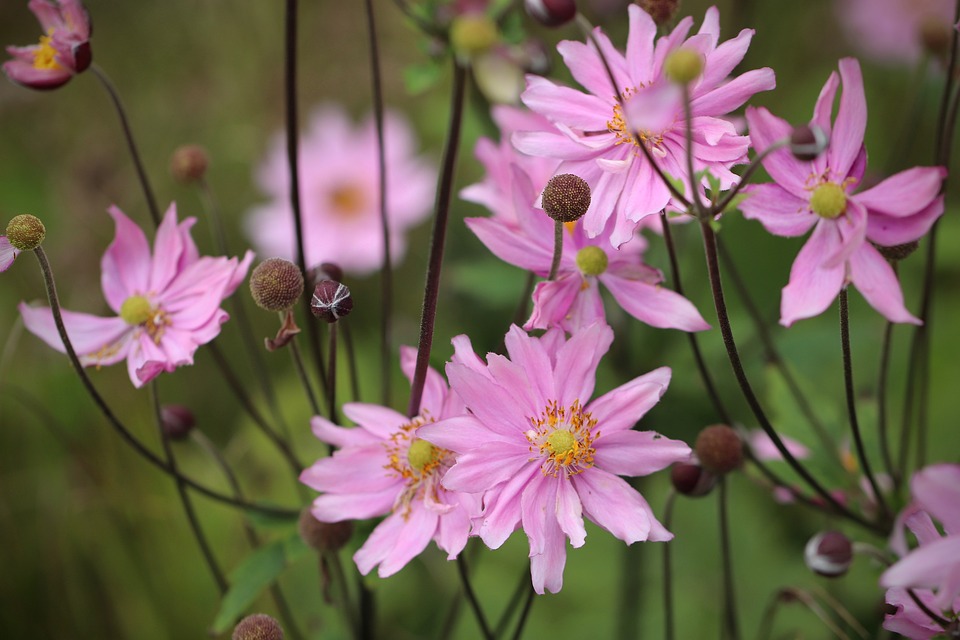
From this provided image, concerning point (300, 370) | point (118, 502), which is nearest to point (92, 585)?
point (118, 502)

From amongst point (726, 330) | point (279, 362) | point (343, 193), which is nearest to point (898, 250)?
point (726, 330)

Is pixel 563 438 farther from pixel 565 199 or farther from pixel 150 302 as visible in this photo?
pixel 150 302

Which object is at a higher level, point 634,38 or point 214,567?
point 634,38

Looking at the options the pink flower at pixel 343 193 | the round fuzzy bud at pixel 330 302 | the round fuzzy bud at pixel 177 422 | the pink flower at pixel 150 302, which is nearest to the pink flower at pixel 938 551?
the round fuzzy bud at pixel 330 302

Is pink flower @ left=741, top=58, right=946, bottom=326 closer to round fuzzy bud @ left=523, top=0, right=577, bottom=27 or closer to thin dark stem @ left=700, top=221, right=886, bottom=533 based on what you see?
thin dark stem @ left=700, top=221, right=886, bottom=533

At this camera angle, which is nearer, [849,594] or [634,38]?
[634,38]

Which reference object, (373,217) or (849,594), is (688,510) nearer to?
(849,594)
